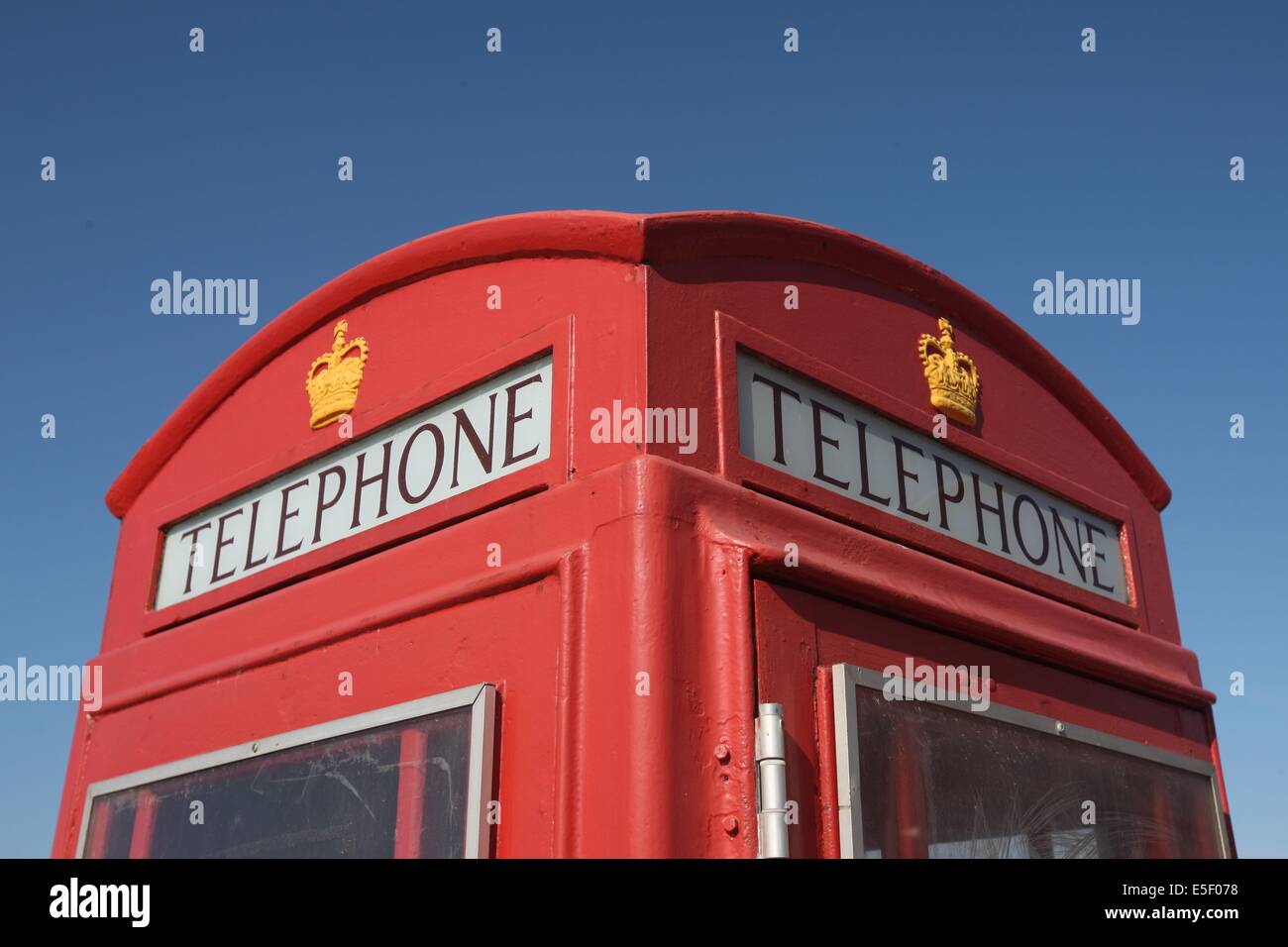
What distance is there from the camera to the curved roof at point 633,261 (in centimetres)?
290

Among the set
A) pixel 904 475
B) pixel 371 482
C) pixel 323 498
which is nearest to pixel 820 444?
pixel 904 475

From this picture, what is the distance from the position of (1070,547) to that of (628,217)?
1837 millimetres

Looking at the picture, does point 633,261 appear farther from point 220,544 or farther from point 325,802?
point 220,544

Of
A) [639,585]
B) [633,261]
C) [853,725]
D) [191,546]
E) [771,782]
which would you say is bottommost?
[771,782]

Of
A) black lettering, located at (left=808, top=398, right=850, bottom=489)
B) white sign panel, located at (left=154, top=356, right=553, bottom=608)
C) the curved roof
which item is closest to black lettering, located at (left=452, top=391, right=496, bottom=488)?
white sign panel, located at (left=154, top=356, right=553, bottom=608)

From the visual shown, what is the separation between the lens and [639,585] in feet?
8.02

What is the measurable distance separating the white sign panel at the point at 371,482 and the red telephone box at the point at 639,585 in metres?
0.01

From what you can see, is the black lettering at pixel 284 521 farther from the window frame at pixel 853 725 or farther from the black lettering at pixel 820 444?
the window frame at pixel 853 725

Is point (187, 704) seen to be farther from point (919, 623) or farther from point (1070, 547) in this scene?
point (1070, 547)

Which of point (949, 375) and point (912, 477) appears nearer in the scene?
point (912, 477)

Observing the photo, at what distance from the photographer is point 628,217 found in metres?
2.85

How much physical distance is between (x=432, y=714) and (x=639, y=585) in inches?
23.4

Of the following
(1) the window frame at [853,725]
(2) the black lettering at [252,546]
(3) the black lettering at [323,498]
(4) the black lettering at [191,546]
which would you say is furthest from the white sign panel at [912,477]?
(4) the black lettering at [191,546]
